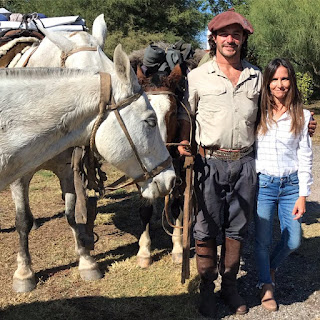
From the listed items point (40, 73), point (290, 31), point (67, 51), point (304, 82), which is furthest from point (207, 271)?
point (304, 82)

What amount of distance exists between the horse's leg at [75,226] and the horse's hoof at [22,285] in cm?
49

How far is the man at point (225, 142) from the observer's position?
2852mm

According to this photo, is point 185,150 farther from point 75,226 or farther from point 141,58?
point 75,226

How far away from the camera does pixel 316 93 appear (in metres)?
25.4

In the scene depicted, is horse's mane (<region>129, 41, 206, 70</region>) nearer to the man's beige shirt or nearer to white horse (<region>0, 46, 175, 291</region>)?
the man's beige shirt

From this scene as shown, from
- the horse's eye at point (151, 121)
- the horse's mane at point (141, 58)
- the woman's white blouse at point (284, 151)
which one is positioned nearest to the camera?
the horse's eye at point (151, 121)

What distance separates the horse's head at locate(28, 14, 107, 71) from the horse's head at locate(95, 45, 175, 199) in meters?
1.02

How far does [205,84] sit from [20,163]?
1549 mm

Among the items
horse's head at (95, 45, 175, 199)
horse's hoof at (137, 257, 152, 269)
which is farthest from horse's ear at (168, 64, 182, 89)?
horse's hoof at (137, 257, 152, 269)

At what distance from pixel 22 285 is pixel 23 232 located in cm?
51

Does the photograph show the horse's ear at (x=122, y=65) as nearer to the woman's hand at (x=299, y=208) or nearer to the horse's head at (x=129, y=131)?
the horse's head at (x=129, y=131)

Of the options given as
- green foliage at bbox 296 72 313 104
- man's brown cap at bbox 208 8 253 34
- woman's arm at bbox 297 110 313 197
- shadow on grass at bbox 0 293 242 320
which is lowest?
green foliage at bbox 296 72 313 104

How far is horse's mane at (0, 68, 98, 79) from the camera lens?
6.39 ft

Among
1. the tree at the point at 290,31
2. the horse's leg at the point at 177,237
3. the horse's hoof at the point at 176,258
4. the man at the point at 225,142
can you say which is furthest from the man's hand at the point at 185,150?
the tree at the point at 290,31
